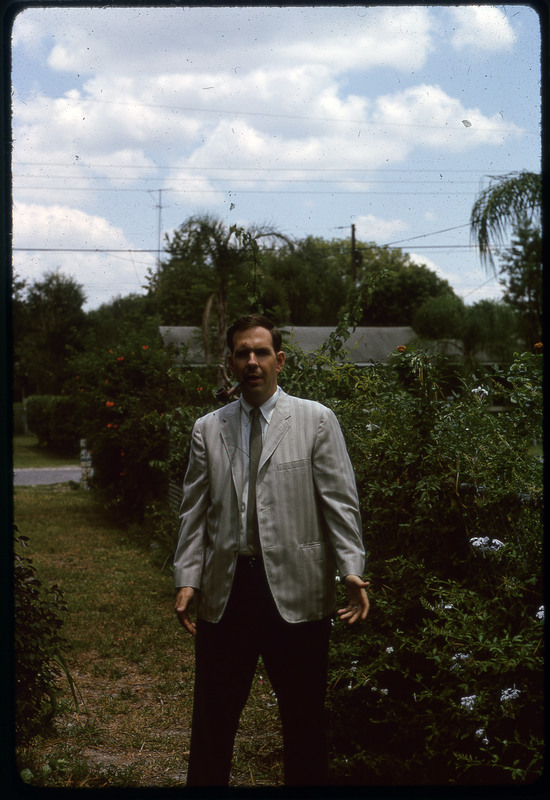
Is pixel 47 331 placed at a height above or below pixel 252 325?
above

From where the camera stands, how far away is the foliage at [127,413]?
10906mm

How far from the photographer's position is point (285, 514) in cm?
297

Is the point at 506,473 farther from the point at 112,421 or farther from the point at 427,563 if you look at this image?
the point at 112,421

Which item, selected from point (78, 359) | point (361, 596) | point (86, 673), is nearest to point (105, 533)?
point (78, 359)

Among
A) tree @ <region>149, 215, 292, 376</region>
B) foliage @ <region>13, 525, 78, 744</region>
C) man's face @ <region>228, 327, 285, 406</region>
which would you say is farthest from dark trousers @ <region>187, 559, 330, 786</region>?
tree @ <region>149, 215, 292, 376</region>

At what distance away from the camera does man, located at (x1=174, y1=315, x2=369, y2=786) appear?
295 cm

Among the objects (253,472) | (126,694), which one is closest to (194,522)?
(253,472)

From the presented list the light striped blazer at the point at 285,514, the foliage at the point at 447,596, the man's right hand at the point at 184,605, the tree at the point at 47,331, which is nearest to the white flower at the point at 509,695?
the foliage at the point at 447,596

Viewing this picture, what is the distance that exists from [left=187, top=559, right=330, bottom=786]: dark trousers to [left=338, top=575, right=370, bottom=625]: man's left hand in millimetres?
172

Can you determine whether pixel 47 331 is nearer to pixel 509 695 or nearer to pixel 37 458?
pixel 37 458

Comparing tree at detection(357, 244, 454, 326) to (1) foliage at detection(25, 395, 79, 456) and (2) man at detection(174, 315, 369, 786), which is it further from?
(2) man at detection(174, 315, 369, 786)

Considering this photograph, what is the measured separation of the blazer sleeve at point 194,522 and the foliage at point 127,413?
23.8 ft

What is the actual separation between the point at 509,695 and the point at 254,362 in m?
1.57

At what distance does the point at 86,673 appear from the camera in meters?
5.45
